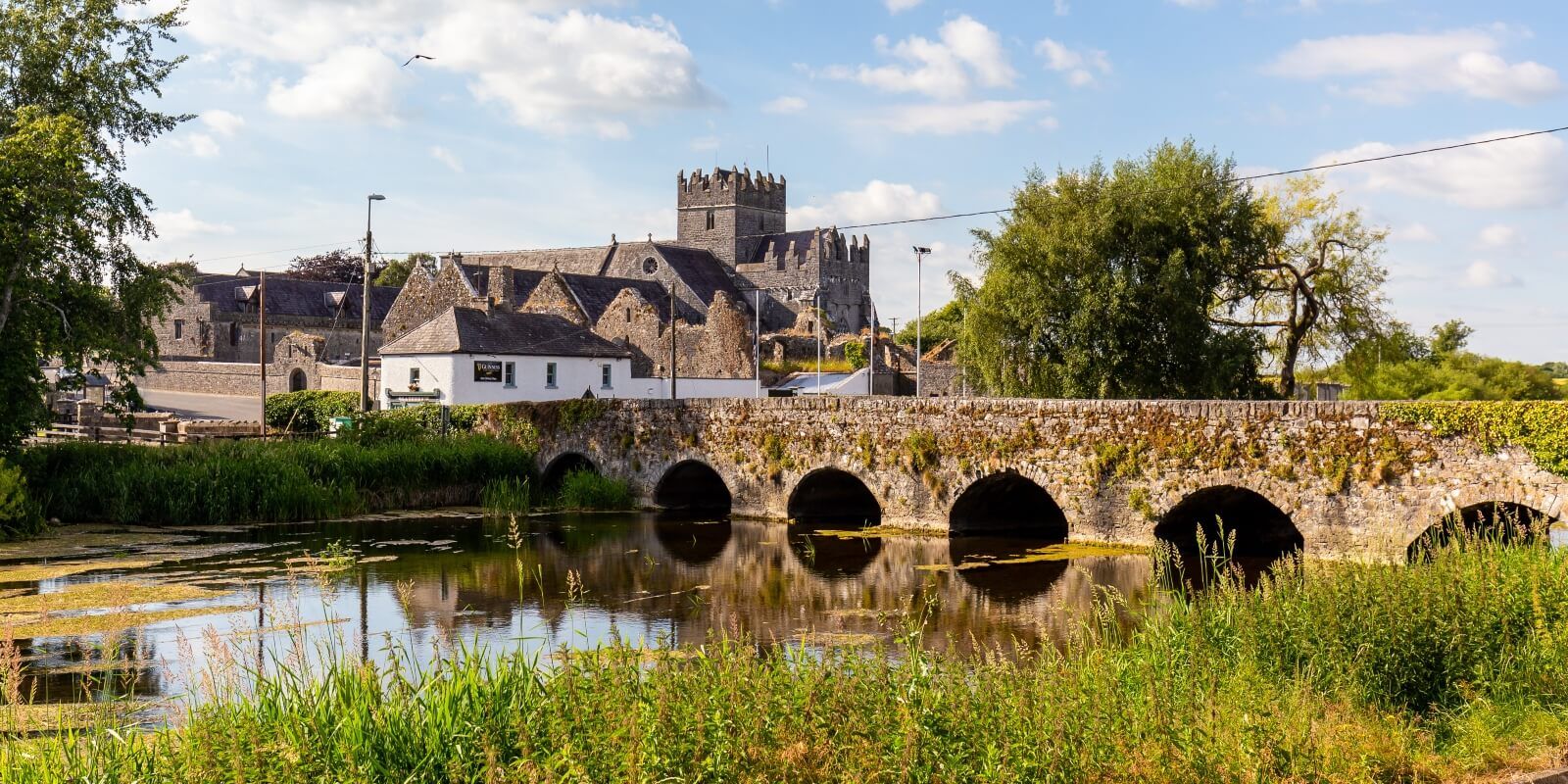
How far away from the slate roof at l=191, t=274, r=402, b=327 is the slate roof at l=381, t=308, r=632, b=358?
28.4 meters

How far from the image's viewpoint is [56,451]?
25344 millimetres

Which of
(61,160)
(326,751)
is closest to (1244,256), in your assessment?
(61,160)

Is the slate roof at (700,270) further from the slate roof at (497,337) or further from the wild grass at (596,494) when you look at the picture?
the wild grass at (596,494)

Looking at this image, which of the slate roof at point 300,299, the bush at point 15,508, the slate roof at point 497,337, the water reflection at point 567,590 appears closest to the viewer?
the water reflection at point 567,590

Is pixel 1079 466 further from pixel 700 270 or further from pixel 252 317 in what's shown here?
pixel 252 317

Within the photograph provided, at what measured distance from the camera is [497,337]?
141ft

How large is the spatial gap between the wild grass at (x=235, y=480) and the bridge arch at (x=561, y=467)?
2511mm

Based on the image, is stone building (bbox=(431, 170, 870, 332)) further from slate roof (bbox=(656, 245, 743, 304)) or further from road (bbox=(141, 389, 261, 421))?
road (bbox=(141, 389, 261, 421))

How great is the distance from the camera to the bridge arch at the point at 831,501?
88.6ft

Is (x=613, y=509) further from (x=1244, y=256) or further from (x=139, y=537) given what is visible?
(x=1244, y=256)

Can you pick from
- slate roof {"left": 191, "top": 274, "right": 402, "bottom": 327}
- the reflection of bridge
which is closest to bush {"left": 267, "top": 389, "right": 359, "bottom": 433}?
the reflection of bridge

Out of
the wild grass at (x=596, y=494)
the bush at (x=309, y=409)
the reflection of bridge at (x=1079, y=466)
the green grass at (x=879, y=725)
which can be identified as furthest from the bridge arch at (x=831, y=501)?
the bush at (x=309, y=409)

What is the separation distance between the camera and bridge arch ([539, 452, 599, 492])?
3079 cm

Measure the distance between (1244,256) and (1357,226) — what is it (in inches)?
198
